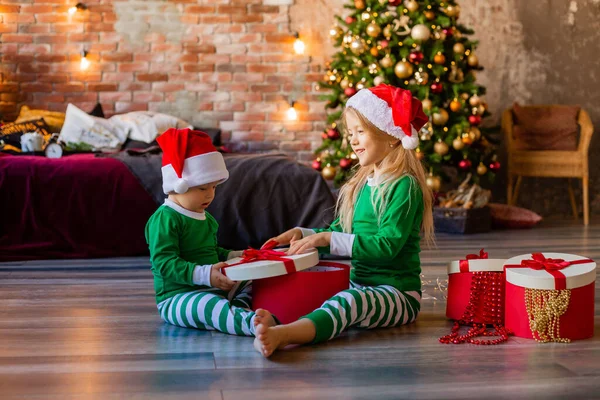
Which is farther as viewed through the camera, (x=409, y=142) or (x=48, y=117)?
(x=48, y=117)

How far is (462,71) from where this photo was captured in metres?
5.27

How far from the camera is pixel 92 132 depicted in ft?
18.3

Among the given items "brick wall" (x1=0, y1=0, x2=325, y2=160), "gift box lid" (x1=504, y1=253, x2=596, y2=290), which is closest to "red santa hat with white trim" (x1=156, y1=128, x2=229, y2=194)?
"gift box lid" (x1=504, y1=253, x2=596, y2=290)

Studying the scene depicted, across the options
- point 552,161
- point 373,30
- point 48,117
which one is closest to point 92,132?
point 48,117

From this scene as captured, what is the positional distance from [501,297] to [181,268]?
0.96 m

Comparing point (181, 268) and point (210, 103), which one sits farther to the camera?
point (210, 103)

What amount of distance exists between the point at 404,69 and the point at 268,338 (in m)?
3.33

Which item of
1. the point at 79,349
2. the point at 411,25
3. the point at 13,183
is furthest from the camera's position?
the point at 411,25

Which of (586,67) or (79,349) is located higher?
(586,67)

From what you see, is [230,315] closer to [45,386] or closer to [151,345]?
[151,345]

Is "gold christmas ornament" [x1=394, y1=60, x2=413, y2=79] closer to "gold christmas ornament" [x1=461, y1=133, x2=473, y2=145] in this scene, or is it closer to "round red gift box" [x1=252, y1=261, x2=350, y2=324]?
"gold christmas ornament" [x1=461, y1=133, x2=473, y2=145]

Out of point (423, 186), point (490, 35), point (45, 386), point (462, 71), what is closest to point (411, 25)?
point (462, 71)

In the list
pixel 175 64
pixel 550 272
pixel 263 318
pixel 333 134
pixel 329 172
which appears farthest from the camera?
pixel 175 64

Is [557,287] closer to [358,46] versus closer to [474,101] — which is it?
[474,101]
